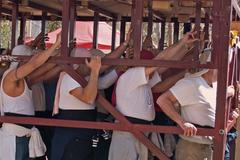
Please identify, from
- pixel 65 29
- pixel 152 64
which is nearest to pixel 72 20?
pixel 65 29

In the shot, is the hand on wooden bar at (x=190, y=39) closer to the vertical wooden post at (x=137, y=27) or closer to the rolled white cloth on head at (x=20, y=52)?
the vertical wooden post at (x=137, y=27)

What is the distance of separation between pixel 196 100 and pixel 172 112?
247mm

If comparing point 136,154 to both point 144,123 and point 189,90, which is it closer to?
point 144,123

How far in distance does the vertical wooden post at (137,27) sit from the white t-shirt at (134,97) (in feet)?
0.51

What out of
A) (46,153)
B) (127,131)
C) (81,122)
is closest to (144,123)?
(127,131)

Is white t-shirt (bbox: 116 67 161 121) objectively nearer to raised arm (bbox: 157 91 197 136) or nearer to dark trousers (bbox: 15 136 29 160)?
raised arm (bbox: 157 91 197 136)

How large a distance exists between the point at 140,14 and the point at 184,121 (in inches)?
35.4

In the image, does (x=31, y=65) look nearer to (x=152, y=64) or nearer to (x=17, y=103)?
(x=17, y=103)

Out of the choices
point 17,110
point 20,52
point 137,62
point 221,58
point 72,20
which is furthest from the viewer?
point 20,52

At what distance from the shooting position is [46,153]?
17.1 ft

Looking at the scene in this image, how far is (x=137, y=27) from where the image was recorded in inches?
171

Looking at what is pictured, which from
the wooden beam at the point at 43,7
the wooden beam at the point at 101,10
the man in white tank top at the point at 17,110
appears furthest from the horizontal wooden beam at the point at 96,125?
the wooden beam at the point at 43,7

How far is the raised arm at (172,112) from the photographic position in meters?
4.21

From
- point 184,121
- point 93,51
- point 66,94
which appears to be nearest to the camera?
point 184,121
